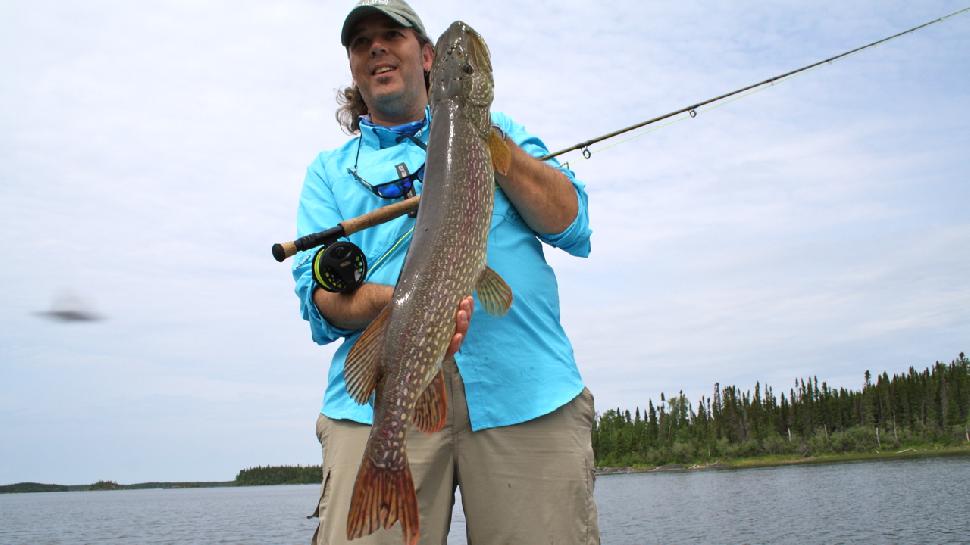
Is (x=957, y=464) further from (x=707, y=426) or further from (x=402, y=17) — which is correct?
(x=402, y=17)

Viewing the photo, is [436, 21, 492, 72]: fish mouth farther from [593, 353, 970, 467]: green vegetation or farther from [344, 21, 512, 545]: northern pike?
[593, 353, 970, 467]: green vegetation

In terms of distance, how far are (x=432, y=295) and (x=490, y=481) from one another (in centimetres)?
90

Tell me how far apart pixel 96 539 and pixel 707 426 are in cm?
8809

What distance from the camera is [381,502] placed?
2.69 m

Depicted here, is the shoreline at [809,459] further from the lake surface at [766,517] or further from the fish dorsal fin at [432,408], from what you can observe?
the fish dorsal fin at [432,408]

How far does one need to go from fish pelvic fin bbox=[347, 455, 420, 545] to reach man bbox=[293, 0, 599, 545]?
1.46 ft

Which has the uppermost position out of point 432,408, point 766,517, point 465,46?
point 465,46

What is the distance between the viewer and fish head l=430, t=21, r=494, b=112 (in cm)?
325

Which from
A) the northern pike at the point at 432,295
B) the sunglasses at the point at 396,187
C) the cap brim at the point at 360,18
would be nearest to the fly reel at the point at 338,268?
the northern pike at the point at 432,295

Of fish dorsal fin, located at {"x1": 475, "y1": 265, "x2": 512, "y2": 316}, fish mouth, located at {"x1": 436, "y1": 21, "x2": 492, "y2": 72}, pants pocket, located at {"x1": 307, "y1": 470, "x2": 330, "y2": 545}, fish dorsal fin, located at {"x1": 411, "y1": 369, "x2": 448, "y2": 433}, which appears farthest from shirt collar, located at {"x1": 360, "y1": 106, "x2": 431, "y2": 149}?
pants pocket, located at {"x1": 307, "y1": 470, "x2": 330, "y2": 545}

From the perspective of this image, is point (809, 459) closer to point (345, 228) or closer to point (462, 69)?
point (345, 228)

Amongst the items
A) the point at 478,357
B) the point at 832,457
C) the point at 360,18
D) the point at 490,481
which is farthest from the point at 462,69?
the point at 832,457

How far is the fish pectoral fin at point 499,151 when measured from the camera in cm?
318

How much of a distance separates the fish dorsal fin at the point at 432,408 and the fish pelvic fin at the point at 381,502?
212mm
